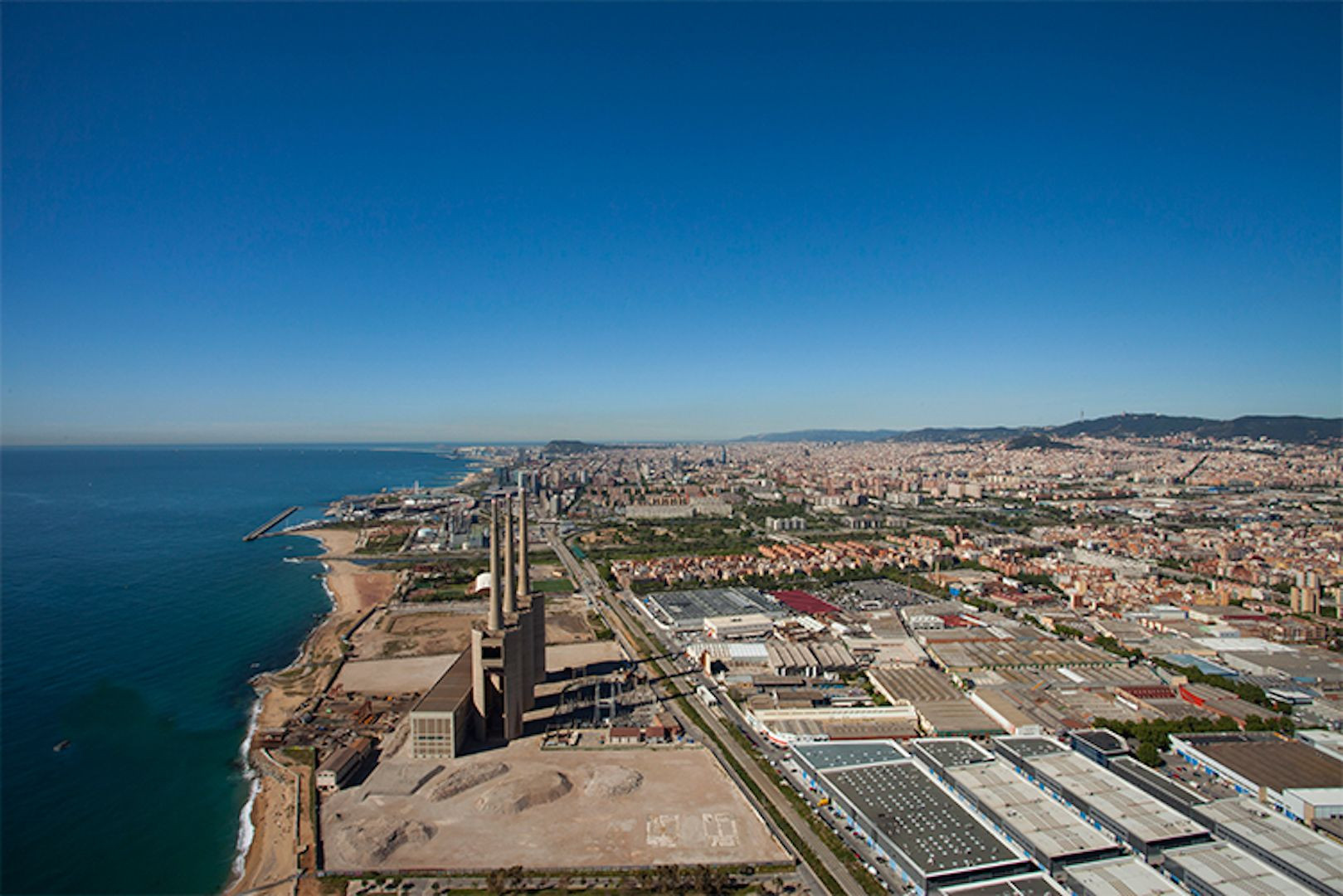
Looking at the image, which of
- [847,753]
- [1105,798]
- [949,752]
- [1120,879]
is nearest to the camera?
[1120,879]

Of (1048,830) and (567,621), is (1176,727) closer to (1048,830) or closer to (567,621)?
(1048,830)

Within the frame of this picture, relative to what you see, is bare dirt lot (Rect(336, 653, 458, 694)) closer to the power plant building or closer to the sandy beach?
the sandy beach

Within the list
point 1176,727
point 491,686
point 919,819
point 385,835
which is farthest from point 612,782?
point 1176,727

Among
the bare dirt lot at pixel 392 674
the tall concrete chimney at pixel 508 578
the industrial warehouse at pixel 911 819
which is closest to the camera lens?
the industrial warehouse at pixel 911 819

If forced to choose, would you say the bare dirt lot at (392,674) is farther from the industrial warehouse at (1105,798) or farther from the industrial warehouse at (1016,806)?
the industrial warehouse at (1105,798)

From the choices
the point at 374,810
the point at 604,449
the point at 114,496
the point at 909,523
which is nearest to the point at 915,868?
the point at 374,810

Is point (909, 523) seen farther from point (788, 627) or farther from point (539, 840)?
point (539, 840)

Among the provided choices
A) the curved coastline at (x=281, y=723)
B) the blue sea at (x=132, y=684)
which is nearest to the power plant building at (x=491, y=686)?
the curved coastline at (x=281, y=723)
